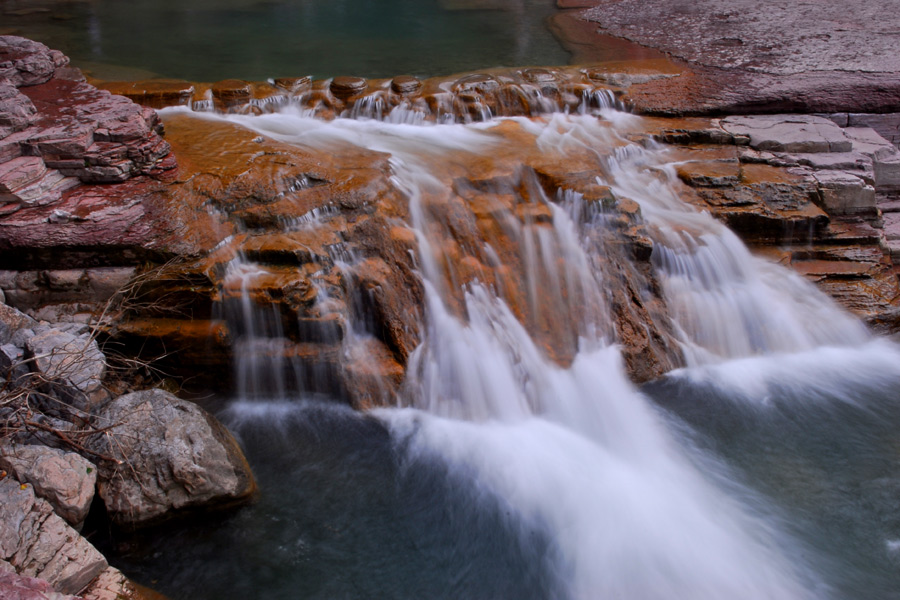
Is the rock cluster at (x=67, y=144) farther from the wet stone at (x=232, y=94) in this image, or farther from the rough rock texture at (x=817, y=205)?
the rough rock texture at (x=817, y=205)

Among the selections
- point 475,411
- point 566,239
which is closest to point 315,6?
point 566,239

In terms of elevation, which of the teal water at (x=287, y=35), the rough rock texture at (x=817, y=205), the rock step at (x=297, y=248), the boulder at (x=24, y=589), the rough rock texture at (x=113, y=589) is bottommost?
the rough rock texture at (x=113, y=589)

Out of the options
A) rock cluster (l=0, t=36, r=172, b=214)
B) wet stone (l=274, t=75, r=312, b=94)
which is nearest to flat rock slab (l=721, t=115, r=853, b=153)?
wet stone (l=274, t=75, r=312, b=94)

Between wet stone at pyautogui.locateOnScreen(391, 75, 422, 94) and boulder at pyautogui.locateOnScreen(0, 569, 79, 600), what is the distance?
7.07 meters

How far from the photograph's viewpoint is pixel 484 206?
21.5 feet

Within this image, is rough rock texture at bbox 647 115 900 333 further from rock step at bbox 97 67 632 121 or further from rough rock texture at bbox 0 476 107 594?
rough rock texture at bbox 0 476 107 594

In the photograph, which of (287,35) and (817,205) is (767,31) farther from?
(287,35)

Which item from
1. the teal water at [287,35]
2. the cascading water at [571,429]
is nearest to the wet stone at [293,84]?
the teal water at [287,35]

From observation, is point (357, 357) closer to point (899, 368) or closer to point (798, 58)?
point (899, 368)

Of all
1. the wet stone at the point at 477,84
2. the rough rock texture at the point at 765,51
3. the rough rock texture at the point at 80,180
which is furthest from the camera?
the wet stone at the point at 477,84

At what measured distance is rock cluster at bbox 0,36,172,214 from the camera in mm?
5727

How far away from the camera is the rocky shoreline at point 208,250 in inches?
176

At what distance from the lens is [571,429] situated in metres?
5.59

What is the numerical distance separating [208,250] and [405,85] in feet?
14.3
